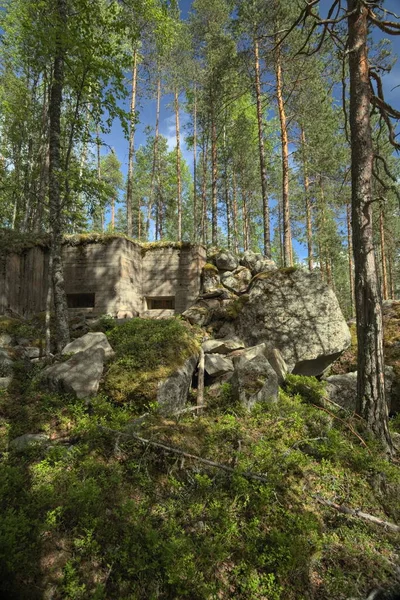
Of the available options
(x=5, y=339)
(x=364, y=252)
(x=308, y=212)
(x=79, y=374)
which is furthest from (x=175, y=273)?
(x=308, y=212)

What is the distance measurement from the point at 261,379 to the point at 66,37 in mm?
8321

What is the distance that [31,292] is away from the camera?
1141cm

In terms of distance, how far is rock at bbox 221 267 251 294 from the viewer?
1110 cm

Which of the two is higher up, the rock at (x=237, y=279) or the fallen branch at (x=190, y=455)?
the rock at (x=237, y=279)

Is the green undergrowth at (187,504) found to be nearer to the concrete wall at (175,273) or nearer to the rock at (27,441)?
the rock at (27,441)

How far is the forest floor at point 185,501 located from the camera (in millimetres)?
2895

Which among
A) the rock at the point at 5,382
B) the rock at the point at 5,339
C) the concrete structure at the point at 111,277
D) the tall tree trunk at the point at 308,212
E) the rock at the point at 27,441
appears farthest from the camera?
the tall tree trunk at the point at 308,212

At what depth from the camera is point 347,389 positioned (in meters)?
6.68

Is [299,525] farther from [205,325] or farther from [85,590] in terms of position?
[205,325]

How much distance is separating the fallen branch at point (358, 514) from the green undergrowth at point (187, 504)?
0.06m

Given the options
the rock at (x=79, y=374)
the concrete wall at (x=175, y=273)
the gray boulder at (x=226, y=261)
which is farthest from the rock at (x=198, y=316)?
the rock at (x=79, y=374)

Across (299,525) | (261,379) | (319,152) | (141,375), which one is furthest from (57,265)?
(319,152)

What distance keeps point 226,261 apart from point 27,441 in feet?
29.5

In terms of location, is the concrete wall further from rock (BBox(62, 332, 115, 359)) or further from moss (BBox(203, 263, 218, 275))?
rock (BBox(62, 332, 115, 359))
